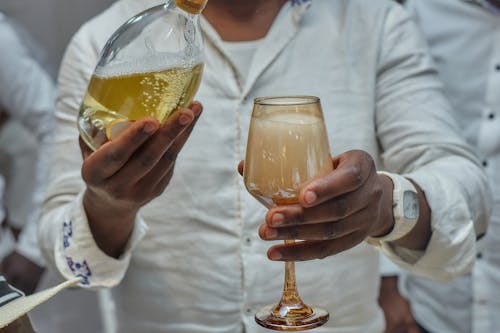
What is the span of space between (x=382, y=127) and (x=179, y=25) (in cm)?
46

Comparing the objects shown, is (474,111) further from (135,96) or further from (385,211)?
(135,96)

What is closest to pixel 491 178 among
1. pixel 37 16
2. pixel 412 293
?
pixel 412 293

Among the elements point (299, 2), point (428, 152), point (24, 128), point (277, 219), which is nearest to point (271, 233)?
point (277, 219)

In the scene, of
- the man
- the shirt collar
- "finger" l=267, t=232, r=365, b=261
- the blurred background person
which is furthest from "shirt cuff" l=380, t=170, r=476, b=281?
the blurred background person

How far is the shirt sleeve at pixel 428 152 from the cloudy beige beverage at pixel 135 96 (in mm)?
380

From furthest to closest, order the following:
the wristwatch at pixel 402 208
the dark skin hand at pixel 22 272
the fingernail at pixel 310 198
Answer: the dark skin hand at pixel 22 272
the wristwatch at pixel 402 208
the fingernail at pixel 310 198

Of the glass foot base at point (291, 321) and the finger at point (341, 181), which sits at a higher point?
the finger at point (341, 181)

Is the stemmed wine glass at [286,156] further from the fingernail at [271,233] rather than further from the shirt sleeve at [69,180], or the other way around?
the shirt sleeve at [69,180]

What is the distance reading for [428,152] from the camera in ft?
4.17

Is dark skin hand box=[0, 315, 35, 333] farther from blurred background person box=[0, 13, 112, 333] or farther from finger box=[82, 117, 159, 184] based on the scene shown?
blurred background person box=[0, 13, 112, 333]

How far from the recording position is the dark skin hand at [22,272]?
2270 millimetres

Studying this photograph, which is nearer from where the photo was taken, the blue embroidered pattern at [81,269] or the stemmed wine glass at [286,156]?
the stemmed wine glass at [286,156]

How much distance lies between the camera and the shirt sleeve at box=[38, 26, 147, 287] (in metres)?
1.21

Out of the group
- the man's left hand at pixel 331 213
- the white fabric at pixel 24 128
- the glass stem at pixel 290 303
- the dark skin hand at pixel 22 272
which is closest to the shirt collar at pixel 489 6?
the man's left hand at pixel 331 213
